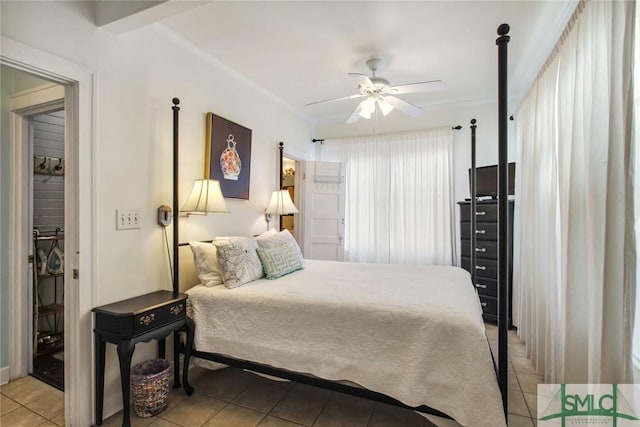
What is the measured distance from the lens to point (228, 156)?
2990 mm

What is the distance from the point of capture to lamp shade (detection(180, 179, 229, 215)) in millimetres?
2365

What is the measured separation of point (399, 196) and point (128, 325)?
3470 millimetres

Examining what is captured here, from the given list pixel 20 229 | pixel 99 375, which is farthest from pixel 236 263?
pixel 20 229

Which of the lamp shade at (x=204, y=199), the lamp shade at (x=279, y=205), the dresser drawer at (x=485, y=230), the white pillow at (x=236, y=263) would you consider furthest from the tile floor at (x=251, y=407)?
the lamp shade at (x=279, y=205)

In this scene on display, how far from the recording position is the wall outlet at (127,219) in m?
2.03

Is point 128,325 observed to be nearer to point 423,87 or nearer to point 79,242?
point 79,242

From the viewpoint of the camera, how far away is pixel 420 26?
234cm

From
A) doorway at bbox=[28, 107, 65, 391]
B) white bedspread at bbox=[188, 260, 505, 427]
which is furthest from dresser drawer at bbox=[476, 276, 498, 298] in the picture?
doorway at bbox=[28, 107, 65, 391]

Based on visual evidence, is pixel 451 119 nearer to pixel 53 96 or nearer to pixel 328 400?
pixel 328 400

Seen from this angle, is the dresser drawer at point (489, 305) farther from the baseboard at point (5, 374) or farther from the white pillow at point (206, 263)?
the baseboard at point (5, 374)

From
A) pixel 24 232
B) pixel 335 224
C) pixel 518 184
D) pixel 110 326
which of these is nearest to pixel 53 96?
pixel 24 232

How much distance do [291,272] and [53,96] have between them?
84.3 inches

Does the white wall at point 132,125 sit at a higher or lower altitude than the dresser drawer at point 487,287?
higher

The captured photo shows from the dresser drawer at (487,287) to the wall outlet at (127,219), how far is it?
338 cm
